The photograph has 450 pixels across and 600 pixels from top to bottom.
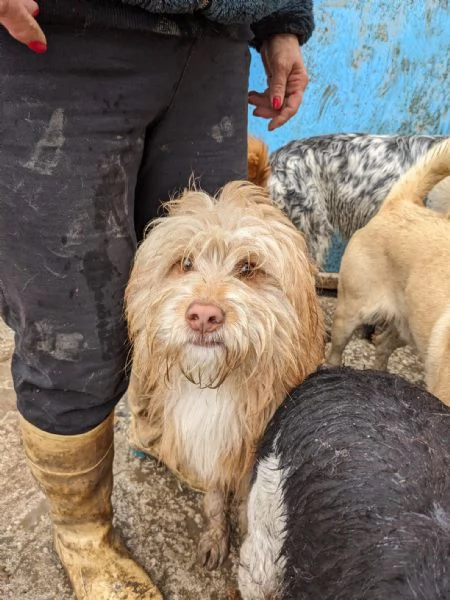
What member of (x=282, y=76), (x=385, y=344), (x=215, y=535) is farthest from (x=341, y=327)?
(x=282, y=76)

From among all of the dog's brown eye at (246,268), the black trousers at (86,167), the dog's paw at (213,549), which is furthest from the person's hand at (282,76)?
the dog's paw at (213,549)

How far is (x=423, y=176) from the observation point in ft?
8.41

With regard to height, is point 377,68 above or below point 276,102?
above

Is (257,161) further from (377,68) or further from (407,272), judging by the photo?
(377,68)

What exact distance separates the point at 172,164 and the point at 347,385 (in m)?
0.81

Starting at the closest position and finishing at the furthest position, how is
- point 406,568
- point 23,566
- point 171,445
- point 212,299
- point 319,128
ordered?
point 406,568 → point 212,299 → point 171,445 → point 23,566 → point 319,128

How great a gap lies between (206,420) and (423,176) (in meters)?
1.59

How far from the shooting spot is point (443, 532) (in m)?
1.04

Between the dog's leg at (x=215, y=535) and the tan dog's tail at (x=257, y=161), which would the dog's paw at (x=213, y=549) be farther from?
the tan dog's tail at (x=257, y=161)

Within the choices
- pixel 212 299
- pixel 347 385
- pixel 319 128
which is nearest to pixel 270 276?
pixel 212 299

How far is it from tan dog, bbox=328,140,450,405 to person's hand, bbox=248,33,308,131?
87cm

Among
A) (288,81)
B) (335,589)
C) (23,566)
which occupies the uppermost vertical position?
(288,81)

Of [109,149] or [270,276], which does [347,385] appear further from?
[109,149]

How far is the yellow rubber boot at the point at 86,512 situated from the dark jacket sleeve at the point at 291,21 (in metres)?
1.33
